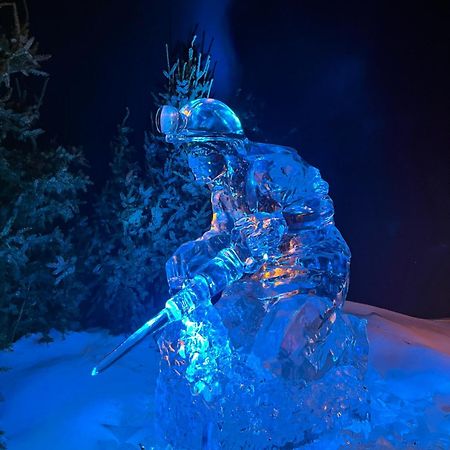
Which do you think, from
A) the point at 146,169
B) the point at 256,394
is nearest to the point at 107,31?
the point at 146,169

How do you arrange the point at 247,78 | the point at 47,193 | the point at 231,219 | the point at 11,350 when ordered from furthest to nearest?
the point at 247,78 < the point at 47,193 < the point at 11,350 < the point at 231,219

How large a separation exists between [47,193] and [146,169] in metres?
0.72

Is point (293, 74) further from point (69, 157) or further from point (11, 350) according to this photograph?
point (11, 350)

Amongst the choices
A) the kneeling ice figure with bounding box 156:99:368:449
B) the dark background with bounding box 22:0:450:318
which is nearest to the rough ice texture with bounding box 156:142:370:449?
the kneeling ice figure with bounding box 156:99:368:449

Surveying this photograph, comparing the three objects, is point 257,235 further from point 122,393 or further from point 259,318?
point 122,393

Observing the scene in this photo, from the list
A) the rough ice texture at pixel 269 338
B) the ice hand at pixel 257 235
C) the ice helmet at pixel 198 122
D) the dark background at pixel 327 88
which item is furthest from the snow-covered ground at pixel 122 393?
the ice helmet at pixel 198 122

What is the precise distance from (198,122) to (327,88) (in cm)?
226

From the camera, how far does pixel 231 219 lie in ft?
7.61

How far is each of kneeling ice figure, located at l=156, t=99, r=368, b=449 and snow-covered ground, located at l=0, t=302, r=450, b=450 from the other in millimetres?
214

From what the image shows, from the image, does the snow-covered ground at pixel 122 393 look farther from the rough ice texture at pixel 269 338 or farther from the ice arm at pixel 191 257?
the ice arm at pixel 191 257

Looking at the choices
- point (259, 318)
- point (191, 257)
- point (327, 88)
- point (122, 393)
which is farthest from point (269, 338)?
point (327, 88)

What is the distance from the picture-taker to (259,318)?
2225 millimetres

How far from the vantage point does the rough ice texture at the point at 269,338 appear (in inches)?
78.9

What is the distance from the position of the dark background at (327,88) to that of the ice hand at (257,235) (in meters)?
1.97
